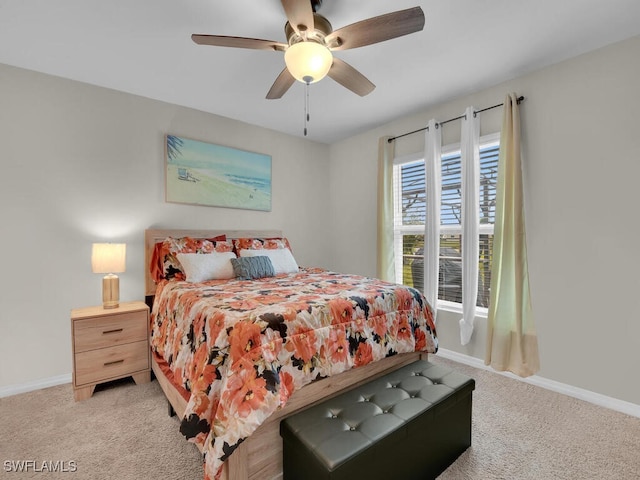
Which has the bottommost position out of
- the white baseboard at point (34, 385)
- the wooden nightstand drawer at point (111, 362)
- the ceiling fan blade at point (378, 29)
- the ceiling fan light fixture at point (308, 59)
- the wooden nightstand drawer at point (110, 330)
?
the white baseboard at point (34, 385)

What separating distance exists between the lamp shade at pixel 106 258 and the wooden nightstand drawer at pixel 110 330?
0.38 meters

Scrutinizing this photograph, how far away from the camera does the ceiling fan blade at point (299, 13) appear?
1.44 m

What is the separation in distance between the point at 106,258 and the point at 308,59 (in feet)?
6.95

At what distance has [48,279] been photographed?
97.9 inches

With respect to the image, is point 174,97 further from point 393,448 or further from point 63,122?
point 393,448

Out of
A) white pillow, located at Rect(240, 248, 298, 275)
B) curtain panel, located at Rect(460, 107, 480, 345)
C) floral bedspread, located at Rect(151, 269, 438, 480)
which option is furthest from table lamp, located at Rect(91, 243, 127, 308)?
curtain panel, located at Rect(460, 107, 480, 345)

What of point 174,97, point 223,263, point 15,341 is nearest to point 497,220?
point 223,263

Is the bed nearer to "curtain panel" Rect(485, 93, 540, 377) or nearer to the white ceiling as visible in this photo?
"curtain panel" Rect(485, 93, 540, 377)

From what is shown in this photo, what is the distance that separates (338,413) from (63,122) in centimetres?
308

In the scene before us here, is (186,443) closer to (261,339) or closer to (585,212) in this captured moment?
(261,339)

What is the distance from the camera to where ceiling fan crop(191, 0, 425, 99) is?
1.50 m

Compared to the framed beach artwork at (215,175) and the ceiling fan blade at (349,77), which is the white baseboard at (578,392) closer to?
the ceiling fan blade at (349,77)

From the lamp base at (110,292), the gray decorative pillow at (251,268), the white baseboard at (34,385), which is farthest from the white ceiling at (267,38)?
the white baseboard at (34,385)

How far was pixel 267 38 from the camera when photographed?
208 centimetres
